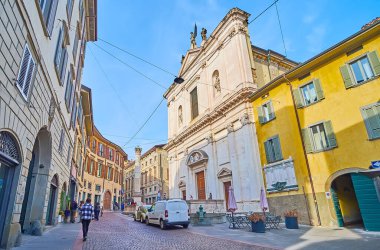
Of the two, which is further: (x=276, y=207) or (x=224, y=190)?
(x=224, y=190)

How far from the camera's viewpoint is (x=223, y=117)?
73.0 feet

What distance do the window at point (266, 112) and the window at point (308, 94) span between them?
2.08m

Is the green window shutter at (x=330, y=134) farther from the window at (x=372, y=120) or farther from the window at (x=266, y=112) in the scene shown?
the window at (x=266, y=112)

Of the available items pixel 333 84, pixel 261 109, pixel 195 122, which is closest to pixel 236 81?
pixel 261 109

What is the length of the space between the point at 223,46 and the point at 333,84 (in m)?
12.6

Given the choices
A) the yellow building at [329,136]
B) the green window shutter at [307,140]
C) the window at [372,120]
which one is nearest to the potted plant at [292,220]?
the yellow building at [329,136]

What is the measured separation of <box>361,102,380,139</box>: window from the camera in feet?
36.8

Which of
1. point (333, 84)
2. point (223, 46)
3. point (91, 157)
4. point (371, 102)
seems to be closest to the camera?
point (371, 102)

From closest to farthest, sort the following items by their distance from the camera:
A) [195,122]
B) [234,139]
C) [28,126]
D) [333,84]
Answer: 1. [28,126]
2. [333,84]
3. [234,139]
4. [195,122]

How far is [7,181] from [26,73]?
9.44 ft

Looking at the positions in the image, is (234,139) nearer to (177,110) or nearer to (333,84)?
(333,84)

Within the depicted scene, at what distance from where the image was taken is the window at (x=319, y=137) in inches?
513

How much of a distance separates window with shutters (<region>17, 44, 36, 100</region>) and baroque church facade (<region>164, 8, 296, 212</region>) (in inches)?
582

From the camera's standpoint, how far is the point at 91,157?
3722 cm
